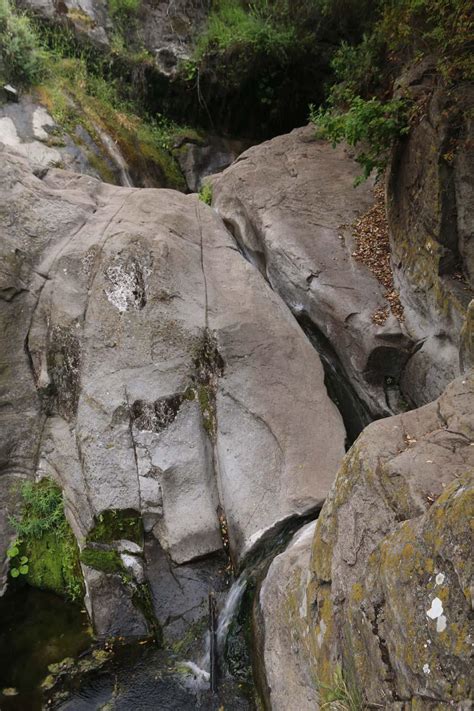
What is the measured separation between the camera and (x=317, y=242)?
9.55 meters

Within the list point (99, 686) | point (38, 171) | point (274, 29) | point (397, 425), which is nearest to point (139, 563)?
point (99, 686)

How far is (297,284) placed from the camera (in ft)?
30.4

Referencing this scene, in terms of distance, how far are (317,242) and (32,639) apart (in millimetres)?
7361

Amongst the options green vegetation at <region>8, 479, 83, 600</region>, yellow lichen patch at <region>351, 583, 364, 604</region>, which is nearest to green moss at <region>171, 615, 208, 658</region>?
green vegetation at <region>8, 479, 83, 600</region>

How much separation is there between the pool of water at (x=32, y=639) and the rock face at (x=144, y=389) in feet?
1.67

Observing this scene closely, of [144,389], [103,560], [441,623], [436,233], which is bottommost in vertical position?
[441,623]

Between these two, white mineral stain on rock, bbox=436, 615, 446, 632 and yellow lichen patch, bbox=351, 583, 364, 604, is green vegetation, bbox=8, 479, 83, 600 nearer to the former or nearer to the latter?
yellow lichen patch, bbox=351, 583, 364, 604

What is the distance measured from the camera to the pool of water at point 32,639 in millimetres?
6133

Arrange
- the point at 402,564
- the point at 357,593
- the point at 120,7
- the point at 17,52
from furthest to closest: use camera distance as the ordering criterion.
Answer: the point at 120,7 < the point at 17,52 < the point at 357,593 < the point at 402,564

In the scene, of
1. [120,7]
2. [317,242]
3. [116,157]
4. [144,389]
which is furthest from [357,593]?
[120,7]

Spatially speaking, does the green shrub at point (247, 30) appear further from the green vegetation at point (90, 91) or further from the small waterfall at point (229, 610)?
the small waterfall at point (229, 610)

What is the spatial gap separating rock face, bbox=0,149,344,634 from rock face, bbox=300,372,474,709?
2033 millimetres

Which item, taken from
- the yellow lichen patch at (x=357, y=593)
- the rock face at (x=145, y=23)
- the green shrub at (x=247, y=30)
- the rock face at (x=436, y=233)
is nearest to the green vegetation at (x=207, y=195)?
the rock face at (x=436, y=233)

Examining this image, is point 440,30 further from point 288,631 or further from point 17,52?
point 17,52
